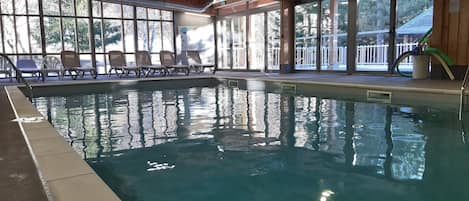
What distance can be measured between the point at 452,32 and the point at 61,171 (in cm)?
703

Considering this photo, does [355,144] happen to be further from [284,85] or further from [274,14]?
[274,14]

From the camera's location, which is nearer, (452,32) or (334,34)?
(452,32)

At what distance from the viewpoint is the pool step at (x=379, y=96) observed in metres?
5.52

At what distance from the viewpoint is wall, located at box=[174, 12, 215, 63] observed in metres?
12.8

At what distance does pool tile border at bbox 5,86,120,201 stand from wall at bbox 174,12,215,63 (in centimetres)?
1040

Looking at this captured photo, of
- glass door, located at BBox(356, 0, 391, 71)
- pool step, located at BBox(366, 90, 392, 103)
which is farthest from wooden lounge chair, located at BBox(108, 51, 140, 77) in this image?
pool step, located at BBox(366, 90, 392, 103)

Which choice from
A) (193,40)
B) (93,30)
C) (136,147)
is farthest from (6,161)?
(193,40)

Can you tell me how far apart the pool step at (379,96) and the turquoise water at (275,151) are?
0.42 meters

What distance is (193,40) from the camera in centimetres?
1322

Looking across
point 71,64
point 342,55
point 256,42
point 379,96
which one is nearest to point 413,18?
point 342,55

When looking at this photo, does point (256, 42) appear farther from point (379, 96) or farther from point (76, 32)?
point (379, 96)

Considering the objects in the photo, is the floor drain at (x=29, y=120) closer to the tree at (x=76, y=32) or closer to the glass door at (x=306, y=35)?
the glass door at (x=306, y=35)

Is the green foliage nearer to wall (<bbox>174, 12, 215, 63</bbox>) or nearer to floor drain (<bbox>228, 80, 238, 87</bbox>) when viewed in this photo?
floor drain (<bbox>228, 80, 238, 87</bbox>)

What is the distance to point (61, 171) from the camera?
1.77 m
